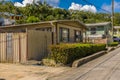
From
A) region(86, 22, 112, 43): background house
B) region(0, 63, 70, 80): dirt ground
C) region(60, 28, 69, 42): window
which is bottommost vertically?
region(0, 63, 70, 80): dirt ground

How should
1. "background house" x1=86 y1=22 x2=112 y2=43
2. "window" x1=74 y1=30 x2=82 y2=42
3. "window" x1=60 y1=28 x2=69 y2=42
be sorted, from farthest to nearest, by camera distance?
1. "background house" x1=86 y1=22 x2=112 y2=43
2. "window" x1=74 y1=30 x2=82 y2=42
3. "window" x1=60 y1=28 x2=69 y2=42

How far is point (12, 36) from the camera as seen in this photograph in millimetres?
16547

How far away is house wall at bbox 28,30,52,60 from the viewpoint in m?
16.6

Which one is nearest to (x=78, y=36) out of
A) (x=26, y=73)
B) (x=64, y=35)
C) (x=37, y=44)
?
(x=64, y=35)

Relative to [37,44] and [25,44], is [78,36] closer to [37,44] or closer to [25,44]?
[37,44]

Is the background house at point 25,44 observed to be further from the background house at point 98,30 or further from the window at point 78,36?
the background house at point 98,30

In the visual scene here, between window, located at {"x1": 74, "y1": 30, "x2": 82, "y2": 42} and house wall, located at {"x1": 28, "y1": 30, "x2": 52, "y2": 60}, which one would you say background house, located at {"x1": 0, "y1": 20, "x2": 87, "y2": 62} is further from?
window, located at {"x1": 74, "y1": 30, "x2": 82, "y2": 42}

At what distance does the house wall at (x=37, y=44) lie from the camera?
54.5ft

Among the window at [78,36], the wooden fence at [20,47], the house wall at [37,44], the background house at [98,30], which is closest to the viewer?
Answer: the wooden fence at [20,47]

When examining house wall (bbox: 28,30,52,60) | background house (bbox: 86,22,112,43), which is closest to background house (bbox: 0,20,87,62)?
house wall (bbox: 28,30,52,60)

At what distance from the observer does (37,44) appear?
1769 cm

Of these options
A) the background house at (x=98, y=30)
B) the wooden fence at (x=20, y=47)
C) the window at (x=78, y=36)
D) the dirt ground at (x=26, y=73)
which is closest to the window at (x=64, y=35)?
the window at (x=78, y=36)

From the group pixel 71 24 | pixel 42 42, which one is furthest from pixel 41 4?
pixel 42 42

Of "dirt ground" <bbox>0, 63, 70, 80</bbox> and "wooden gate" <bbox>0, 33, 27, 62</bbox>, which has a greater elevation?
"wooden gate" <bbox>0, 33, 27, 62</bbox>
